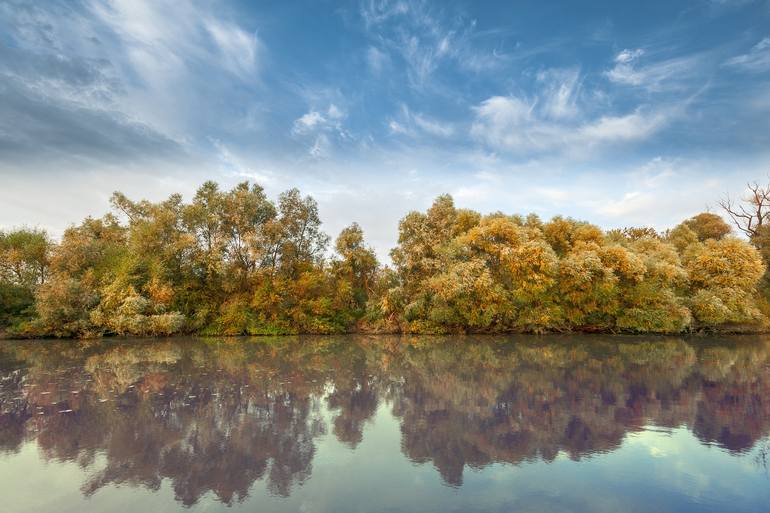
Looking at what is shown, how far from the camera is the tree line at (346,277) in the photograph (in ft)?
89.5

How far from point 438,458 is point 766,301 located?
37422mm

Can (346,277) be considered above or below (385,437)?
above

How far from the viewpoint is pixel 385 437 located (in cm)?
850

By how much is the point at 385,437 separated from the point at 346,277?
26.3m

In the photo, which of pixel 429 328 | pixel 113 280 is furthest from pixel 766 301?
pixel 113 280

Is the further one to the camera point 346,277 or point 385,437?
point 346,277

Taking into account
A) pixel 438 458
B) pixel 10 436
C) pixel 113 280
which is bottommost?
pixel 10 436

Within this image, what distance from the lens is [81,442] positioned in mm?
8102

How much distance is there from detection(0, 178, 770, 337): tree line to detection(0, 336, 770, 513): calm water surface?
11.1 metres

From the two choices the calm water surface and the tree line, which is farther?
the tree line

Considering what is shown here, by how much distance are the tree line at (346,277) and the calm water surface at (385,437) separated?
11109 millimetres

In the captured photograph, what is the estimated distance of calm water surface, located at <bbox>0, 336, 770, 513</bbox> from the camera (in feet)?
19.6

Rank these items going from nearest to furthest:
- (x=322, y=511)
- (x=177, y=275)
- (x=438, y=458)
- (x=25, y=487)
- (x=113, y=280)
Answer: (x=322, y=511), (x=25, y=487), (x=438, y=458), (x=113, y=280), (x=177, y=275)

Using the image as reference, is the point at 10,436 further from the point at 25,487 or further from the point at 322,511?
the point at 322,511
